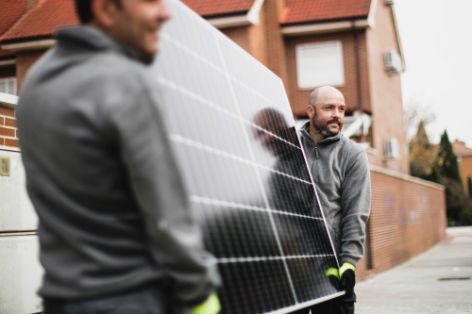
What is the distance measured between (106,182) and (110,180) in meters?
0.01

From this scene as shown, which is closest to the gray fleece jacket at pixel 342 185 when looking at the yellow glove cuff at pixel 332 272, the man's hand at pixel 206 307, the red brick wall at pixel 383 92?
the yellow glove cuff at pixel 332 272

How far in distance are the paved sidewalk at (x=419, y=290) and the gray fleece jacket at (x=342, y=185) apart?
732 centimetres

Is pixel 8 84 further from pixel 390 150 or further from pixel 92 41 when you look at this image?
pixel 92 41

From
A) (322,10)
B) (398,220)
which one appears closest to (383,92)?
(322,10)

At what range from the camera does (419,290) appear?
15508 mm

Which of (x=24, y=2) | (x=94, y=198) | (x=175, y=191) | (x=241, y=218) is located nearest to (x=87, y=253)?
(x=94, y=198)

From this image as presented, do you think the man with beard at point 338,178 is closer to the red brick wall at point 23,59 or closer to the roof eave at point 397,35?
the red brick wall at point 23,59

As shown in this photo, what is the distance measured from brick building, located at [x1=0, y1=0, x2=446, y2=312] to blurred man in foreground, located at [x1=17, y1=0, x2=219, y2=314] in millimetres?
20961

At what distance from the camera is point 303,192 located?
13.6 feet

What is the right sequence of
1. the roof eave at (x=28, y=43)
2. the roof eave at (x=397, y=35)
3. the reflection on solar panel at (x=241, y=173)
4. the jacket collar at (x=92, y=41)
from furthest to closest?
the roof eave at (x=397, y=35) → the roof eave at (x=28, y=43) → the reflection on solar panel at (x=241, y=173) → the jacket collar at (x=92, y=41)

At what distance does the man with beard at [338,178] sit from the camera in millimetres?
4676

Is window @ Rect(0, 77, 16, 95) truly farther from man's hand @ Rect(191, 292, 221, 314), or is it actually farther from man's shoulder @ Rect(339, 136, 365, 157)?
man's hand @ Rect(191, 292, 221, 314)

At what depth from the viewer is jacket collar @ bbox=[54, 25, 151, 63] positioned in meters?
2.18

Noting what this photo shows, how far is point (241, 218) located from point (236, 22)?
22330 millimetres
